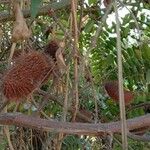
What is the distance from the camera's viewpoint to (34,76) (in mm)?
1146

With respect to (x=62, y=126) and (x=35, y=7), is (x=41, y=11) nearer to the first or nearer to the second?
(x=62, y=126)

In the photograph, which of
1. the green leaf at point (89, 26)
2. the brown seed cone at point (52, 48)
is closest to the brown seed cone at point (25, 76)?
the brown seed cone at point (52, 48)

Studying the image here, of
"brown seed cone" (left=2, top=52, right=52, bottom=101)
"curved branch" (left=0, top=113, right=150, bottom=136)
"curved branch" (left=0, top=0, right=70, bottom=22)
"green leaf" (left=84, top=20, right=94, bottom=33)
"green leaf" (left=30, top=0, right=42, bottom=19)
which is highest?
"green leaf" (left=84, top=20, right=94, bottom=33)

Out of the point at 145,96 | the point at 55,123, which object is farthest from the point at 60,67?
the point at 145,96

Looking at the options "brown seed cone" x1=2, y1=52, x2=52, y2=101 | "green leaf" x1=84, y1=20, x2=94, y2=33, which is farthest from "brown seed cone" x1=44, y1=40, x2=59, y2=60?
"green leaf" x1=84, y1=20, x2=94, y2=33

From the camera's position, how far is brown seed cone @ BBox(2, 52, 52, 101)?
3.67 feet

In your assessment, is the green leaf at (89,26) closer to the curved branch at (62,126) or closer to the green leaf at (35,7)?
the curved branch at (62,126)

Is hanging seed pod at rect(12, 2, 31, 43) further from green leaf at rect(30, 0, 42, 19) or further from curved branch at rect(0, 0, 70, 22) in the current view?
curved branch at rect(0, 0, 70, 22)

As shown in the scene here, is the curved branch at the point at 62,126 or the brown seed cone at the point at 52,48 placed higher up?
the brown seed cone at the point at 52,48

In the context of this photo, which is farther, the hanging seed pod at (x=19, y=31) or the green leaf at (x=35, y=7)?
the hanging seed pod at (x=19, y=31)

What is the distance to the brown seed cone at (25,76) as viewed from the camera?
3.67ft

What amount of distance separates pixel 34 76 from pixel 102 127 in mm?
211

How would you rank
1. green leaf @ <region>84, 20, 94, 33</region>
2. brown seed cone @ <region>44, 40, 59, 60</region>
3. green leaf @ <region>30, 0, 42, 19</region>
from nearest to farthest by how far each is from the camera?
green leaf @ <region>30, 0, 42, 19</region>
brown seed cone @ <region>44, 40, 59, 60</region>
green leaf @ <region>84, 20, 94, 33</region>

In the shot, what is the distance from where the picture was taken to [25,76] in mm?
1134
